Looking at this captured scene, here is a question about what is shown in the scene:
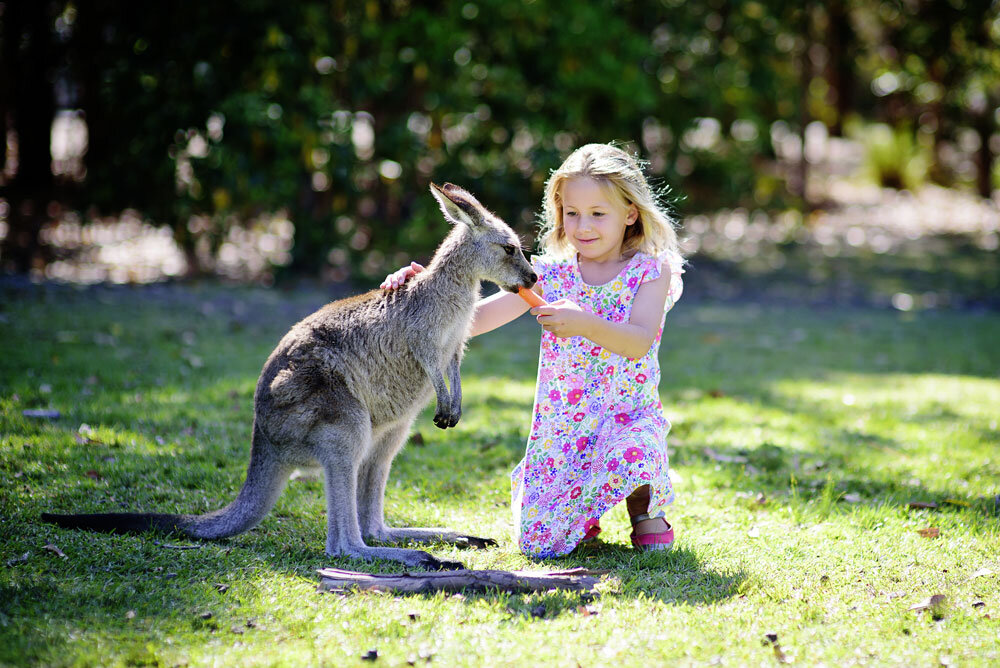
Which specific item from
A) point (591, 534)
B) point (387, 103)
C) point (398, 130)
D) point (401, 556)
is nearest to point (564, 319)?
point (591, 534)

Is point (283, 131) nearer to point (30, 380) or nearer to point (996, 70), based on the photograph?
point (30, 380)

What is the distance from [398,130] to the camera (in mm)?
8828

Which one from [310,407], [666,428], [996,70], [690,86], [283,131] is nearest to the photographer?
[310,407]

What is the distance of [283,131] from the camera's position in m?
8.11

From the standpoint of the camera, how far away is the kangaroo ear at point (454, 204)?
340 centimetres

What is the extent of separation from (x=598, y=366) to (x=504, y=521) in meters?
0.76

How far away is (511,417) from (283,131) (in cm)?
407

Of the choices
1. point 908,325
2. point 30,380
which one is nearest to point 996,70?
point 908,325

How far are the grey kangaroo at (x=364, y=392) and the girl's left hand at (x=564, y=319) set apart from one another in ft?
1.03

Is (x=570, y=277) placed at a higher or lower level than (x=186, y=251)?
lower

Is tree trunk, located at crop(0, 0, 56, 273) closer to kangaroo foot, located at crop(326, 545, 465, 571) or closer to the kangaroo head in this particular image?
the kangaroo head

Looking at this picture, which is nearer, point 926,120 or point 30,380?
point 30,380

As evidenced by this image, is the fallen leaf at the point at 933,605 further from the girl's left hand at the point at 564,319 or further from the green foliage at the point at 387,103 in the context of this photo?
the green foliage at the point at 387,103

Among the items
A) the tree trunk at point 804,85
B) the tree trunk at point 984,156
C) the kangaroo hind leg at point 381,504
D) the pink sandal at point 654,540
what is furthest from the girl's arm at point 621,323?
the tree trunk at point 984,156
